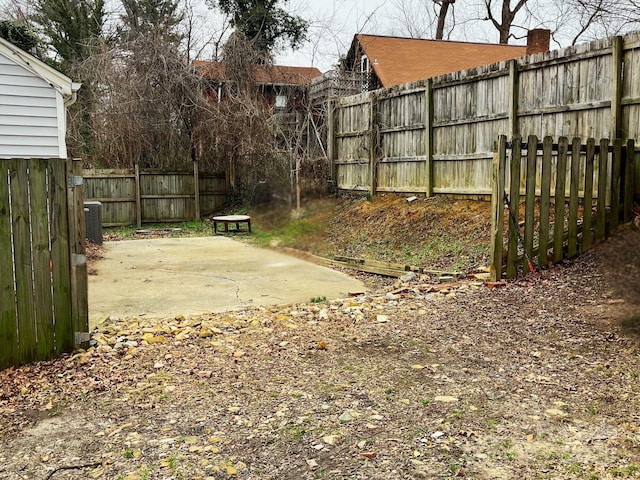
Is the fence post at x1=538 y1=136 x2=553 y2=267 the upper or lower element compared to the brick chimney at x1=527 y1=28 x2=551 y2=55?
lower

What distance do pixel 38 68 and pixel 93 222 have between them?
3.50 metres

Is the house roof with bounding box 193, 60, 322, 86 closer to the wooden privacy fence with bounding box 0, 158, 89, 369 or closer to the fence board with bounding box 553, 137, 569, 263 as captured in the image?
the fence board with bounding box 553, 137, 569, 263

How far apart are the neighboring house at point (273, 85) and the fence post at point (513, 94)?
876 cm

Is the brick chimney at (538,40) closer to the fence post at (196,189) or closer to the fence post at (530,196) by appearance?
the fence post at (196,189)

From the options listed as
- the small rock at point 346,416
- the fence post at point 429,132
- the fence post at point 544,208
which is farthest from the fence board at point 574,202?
the fence post at point 429,132

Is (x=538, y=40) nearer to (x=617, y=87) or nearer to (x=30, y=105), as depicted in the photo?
(x=617, y=87)

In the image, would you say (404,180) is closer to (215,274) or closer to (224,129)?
(215,274)

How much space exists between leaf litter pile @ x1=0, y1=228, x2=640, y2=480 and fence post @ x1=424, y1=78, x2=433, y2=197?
5.58 m

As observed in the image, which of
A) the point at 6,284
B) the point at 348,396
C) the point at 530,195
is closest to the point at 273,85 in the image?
the point at 530,195

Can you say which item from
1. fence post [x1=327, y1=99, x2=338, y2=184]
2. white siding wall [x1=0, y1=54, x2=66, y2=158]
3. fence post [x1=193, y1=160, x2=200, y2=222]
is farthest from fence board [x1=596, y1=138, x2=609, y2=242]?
fence post [x1=193, y1=160, x2=200, y2=222]

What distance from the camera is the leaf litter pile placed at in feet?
8.35

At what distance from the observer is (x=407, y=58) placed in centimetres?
2127

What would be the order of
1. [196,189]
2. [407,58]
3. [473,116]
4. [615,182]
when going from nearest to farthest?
[615,182] < [473,116] < [196,189] < [407,58]

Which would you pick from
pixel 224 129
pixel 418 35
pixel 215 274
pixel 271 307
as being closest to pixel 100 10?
pixel 224 129
